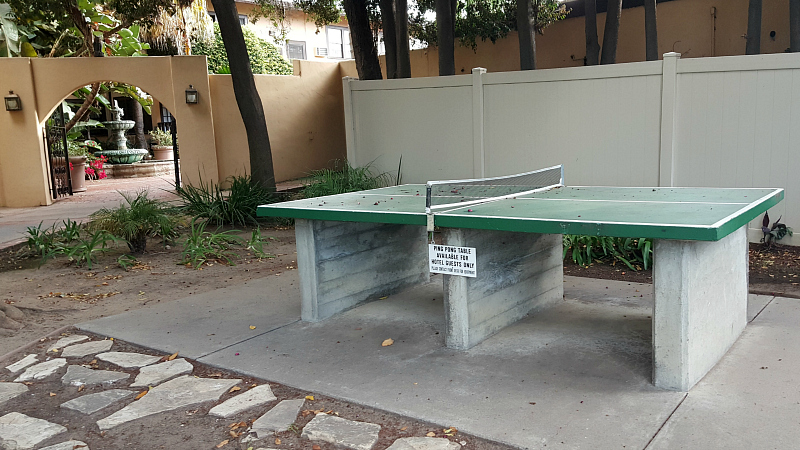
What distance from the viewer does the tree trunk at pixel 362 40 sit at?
539 inches

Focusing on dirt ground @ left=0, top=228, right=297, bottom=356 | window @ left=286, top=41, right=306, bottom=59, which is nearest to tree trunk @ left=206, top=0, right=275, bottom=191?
dirt ground @ left=0, top=228, right=297, bottom=356

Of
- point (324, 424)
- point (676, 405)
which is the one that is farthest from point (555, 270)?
point (324, 424)

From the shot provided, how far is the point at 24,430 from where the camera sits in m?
3.79

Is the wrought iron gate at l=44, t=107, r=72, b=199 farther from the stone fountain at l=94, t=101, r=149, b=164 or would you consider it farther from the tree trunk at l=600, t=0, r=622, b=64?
the tree trunk at l=600, t=0, r=622, b=64

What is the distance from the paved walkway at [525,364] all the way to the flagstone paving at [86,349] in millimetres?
185

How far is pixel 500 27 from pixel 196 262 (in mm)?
11570

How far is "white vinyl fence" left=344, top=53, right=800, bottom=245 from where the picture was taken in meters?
7.71

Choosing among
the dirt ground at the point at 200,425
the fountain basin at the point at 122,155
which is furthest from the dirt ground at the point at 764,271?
the fountain basin at the point at 122,155

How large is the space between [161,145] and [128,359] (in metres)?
20.5

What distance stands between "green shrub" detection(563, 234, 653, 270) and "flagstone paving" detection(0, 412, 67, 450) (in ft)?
17.2

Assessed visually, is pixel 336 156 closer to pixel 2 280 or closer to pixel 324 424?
pixel 2 280

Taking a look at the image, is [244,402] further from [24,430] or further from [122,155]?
[122,155]

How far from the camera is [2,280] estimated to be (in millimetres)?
7480

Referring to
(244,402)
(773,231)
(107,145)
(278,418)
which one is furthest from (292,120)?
(278,418)
